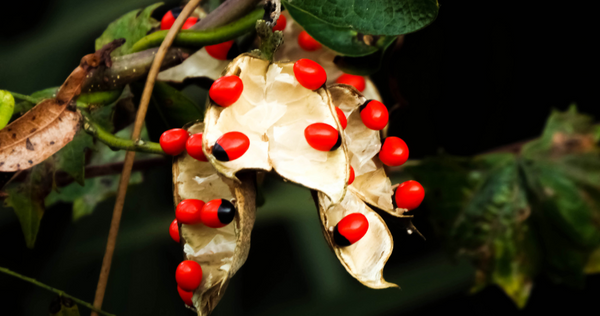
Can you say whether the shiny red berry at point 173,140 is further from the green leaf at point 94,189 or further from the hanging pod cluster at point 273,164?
the green leaf at point 94,189

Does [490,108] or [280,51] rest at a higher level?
[280,51]

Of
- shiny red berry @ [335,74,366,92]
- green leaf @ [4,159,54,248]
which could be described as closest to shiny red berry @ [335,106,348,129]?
shiny red berry @ [335,74,366,92]

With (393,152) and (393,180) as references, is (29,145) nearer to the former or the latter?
(393,152)

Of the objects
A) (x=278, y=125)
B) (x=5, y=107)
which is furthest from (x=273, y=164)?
(x=5, y=107)

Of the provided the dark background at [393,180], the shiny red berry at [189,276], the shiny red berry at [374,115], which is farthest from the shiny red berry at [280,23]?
the dark background at [393,180]

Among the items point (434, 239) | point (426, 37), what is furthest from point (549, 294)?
point (426, 37)

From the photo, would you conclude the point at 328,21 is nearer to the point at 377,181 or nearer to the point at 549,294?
the point at 377,181

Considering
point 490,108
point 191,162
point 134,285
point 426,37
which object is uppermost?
point 191,162
